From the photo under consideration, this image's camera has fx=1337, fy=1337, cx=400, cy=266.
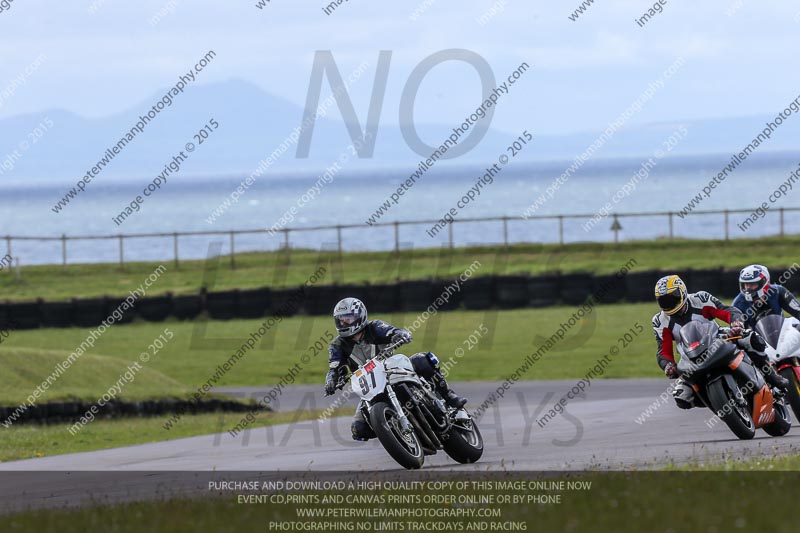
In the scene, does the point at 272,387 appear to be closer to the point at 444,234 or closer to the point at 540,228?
the point at 444,234

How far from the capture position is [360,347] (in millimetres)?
12078

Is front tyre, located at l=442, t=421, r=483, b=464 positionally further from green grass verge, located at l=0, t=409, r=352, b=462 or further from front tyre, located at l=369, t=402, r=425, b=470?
green grass verge, located at l=0, t=409, r=352, b=462

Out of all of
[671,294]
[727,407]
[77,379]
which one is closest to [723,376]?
[727,407]

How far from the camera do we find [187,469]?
45.0ft

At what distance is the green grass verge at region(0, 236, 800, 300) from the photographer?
38062 mm

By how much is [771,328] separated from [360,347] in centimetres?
442

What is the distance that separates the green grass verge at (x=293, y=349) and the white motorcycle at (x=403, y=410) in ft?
33.4

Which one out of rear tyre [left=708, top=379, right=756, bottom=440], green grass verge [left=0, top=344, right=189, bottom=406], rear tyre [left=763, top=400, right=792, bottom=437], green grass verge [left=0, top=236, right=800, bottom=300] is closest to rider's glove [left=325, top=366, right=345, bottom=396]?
rear tyre [left=708, top=379, right=756, bottom=440]

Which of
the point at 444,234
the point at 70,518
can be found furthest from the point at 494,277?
the point at 444,234

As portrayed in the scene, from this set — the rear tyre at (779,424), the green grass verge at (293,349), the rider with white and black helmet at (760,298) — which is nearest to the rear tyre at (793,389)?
the rear tyre at (779,424)

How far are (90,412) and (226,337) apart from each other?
10.8 metres

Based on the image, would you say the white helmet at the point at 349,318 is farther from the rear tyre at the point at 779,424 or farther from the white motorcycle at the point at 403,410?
the rear tyre at the point at 779,424

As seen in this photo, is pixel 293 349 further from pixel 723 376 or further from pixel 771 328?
pixel 723 376

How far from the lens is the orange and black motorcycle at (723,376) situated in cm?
1252
